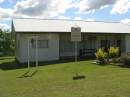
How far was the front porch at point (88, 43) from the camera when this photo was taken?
32.2m

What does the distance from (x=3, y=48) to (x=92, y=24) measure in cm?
Result: 1666

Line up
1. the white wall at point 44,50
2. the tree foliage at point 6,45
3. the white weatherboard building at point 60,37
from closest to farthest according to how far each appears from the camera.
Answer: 1. the white wall at point 44,50
2. the white weatherboard building at point 60,37
3. the tree foliage at point 6,45

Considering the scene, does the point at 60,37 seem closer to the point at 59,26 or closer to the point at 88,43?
the point at 59,26

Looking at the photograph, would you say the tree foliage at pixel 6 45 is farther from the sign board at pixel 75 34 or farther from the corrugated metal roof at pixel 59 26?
the sign board at pixel 75 34

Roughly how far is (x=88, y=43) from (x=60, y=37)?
415cm

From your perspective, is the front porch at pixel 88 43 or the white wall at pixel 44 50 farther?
the front porch at pixel 88 43

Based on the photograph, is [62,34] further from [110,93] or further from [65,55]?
[110,93]

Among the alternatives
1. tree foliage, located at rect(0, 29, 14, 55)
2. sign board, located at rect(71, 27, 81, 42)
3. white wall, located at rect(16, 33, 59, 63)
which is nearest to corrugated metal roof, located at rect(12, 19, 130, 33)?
white wall, located at rect(16, 33, 59, 63)

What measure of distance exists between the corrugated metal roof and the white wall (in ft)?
2.22

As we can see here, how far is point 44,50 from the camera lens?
30078mm

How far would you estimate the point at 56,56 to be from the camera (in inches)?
1208

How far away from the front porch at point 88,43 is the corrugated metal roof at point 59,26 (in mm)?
723

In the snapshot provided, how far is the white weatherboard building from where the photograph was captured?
2930 cm

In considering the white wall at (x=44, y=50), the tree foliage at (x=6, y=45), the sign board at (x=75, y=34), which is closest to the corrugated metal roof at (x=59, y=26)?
the white wall at (x=44, y=50)
